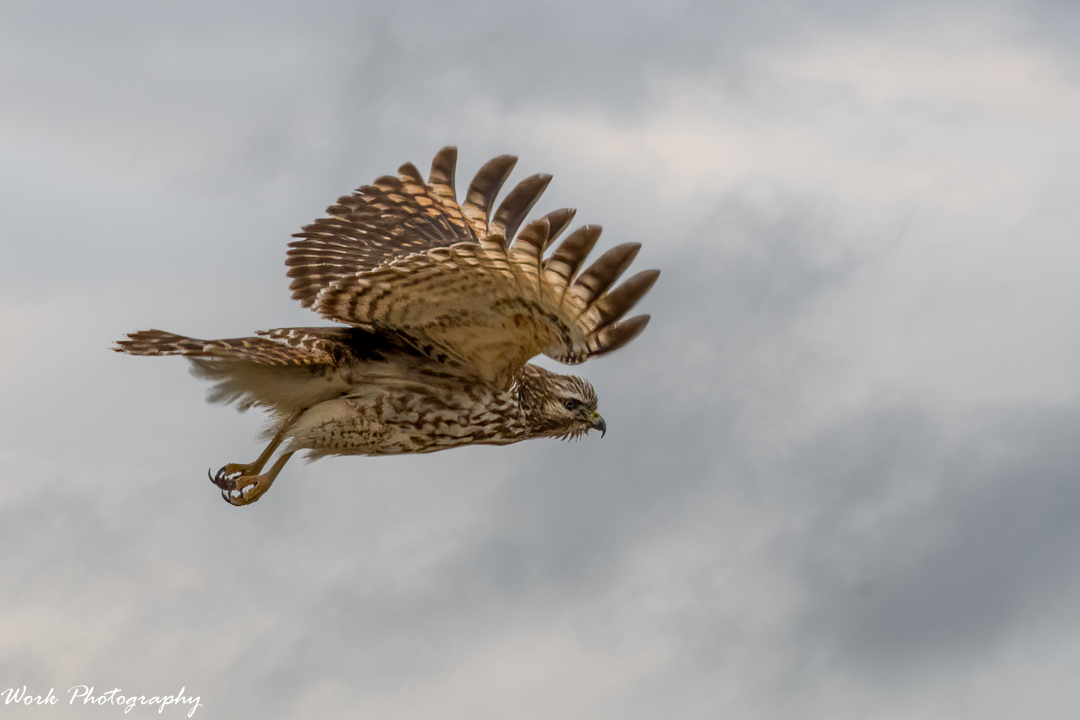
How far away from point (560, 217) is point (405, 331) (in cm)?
208

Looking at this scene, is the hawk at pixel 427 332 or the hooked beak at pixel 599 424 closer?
the hawk at pixel 427 332

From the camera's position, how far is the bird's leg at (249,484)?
11266 millimetres

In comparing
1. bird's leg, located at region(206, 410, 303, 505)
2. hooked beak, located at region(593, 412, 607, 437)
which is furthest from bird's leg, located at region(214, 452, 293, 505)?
hooked beak, located at region(593, 412, 607, 437)

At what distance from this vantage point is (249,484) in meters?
11.3

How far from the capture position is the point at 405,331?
34.4ft

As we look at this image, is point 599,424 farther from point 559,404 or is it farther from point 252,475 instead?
point 252,475

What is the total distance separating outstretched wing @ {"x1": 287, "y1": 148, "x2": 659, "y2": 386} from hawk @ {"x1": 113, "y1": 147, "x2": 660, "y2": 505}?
13mm

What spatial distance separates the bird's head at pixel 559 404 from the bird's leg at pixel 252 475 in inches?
80.8

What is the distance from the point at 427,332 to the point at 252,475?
225cm

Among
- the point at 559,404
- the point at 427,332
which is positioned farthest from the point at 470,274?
the point at 559,404

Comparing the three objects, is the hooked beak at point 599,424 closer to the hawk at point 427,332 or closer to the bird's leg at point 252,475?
the hawk at point 427,332

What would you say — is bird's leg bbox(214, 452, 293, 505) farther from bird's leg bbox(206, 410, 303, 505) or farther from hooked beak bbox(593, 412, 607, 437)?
hooked beak bbox(593, 412, 607, 437)

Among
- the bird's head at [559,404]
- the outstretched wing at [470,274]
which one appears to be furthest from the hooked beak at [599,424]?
the outstretched wing at [470,274]

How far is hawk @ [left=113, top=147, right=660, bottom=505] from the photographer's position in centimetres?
907
